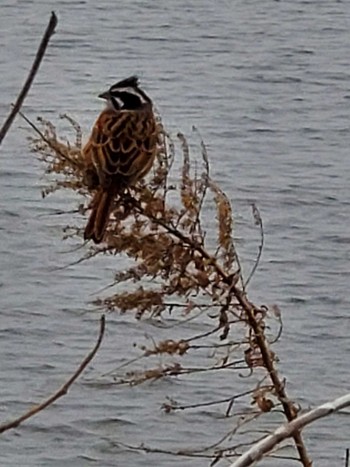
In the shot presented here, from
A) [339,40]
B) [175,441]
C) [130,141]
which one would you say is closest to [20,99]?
[130,141]

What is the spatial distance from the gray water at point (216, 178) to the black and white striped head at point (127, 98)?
1.75 meters

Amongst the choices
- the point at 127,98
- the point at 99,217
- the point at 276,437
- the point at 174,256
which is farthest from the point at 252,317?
the point at 276,437

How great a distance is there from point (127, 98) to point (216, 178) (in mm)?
6829

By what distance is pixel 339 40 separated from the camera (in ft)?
58.0

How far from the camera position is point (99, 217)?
5281 mm

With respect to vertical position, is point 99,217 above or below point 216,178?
above

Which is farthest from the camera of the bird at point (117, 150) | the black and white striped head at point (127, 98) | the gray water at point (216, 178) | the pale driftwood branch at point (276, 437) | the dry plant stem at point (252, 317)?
the gray water at point (216, 178)

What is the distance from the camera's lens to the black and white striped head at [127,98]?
20.8 feet

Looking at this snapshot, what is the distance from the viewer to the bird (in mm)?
5336

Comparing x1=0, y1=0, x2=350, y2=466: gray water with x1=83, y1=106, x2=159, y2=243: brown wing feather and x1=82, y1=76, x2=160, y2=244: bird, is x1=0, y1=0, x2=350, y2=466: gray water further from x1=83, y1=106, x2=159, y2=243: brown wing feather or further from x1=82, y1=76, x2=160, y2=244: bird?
x1=83, y1=106, x2=159, y2=243: brown wing feather

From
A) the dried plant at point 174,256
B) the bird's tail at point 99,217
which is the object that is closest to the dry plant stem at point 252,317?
the dried plant at point 174,256

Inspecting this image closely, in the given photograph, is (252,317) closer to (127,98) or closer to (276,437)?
(127,98)

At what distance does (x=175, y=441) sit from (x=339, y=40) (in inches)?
328

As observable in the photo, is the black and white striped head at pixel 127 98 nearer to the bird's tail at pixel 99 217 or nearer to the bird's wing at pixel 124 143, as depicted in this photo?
the bird's wing at pixel 124 143
